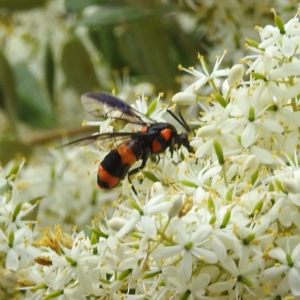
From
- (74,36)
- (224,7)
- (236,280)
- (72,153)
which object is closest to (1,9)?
(74,36)

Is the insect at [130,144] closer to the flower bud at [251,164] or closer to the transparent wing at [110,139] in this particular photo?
the transparent wing at [110,139]

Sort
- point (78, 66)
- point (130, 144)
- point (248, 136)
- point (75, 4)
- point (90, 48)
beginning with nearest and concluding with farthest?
point (248, 136) < point (130, 144) < point (75, 4) < point (78, 66) < point (90, 48)

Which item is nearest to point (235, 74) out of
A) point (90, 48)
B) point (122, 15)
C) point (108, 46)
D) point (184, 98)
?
point (184, 98)

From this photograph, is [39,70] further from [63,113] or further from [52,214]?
[52,214]

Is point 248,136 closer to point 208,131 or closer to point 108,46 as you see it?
point 208,131

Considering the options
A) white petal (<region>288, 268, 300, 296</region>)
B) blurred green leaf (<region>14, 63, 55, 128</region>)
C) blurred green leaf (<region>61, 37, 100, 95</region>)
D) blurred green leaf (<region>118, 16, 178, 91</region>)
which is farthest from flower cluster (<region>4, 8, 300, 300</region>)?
blurred green leaf (<region>14, 63, 55, 128</region>)

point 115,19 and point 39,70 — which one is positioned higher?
point 115,19
